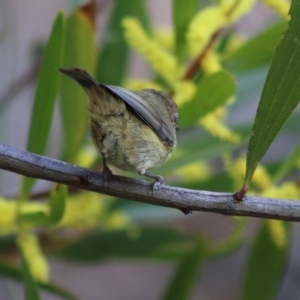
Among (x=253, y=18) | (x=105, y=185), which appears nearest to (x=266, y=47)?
(x=105, y=185)

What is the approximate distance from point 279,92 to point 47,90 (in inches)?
10.8

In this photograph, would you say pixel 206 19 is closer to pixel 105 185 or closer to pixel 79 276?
pixel 105 185

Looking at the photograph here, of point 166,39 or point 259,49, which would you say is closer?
point 259,49

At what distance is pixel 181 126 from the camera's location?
81cm

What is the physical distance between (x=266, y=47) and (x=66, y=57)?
31 centimetres

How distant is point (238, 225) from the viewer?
2.66ft

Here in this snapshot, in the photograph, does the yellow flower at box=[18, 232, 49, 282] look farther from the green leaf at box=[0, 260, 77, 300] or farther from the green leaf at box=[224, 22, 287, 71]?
the green leaf at box=[224, 22, 287, 71]

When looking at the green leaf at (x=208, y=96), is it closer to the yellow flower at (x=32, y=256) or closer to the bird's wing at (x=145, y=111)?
the bird's wing at (x=145, y=111)

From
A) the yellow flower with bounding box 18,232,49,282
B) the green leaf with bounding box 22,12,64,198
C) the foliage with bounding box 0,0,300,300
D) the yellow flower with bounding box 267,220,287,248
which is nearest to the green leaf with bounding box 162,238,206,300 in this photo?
the foliage with bounding box 0,0,300,300

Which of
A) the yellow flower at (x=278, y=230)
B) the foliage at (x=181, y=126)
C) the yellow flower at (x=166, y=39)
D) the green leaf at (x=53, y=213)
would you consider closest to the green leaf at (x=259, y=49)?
the foliage at (x=181, y=126)

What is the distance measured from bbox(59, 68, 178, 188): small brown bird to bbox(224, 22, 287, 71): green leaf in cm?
23

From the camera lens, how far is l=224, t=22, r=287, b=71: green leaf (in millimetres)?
853

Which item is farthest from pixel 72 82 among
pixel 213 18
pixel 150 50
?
pixel 213 18

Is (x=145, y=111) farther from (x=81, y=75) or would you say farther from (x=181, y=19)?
(x=181, y=19)
